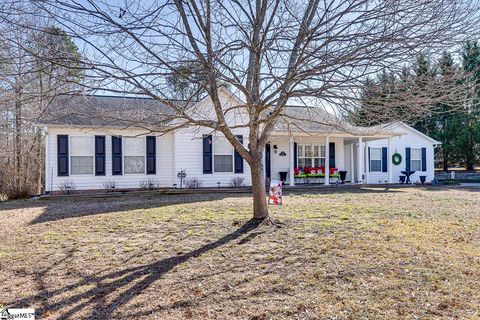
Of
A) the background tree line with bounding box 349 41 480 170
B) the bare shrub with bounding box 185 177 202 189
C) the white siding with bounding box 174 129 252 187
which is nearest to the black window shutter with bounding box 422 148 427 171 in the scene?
the white siding with bounding box 174 129 252 187

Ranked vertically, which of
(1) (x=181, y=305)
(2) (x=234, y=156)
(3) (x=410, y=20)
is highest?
(3) (x=410, y=20)

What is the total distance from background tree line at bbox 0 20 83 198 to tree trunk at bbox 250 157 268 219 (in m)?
3.38

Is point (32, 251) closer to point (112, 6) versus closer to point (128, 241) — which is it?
point (128, 241)

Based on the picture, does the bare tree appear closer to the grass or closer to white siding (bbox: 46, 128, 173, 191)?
the grass

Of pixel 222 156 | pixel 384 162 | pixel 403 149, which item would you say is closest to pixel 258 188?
pixel 222 156

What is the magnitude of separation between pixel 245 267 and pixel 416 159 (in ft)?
65.4

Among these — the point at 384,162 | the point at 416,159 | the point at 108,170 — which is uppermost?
the point at 416,159

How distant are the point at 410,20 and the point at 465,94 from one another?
158cm

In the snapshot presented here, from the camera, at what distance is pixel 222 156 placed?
16.0 metres

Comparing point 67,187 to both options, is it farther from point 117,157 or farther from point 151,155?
point 151,155

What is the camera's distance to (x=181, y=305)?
340 centimetres

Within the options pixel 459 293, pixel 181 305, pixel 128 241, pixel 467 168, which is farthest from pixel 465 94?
pixel 467 168

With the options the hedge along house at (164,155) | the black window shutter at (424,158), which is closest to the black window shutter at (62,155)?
the hedge along house at (164,155)

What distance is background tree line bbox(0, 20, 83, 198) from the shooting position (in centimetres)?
461
